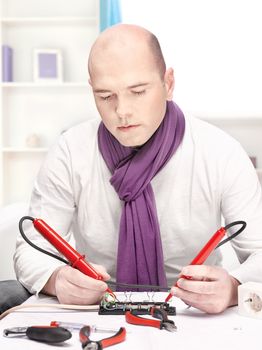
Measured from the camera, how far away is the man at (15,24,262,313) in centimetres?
138

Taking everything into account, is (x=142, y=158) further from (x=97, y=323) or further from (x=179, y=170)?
(x=97, y=323)

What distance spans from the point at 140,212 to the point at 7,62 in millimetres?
3035

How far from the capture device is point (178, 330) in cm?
103

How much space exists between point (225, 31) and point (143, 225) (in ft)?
9.39

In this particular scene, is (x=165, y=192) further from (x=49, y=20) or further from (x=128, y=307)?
(x=49, y=20)

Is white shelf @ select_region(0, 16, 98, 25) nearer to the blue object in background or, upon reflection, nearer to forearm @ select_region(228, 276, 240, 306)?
the blue object in background

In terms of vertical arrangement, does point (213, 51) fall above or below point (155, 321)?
above

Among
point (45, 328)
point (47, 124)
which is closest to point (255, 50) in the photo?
point (47, 124)

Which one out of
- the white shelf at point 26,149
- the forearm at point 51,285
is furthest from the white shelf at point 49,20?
the forearm at point 51,285

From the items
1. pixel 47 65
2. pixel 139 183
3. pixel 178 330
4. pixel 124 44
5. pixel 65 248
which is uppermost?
pixel 47 65

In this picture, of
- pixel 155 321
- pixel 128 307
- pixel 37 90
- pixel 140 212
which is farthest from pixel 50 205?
pixel 37 90

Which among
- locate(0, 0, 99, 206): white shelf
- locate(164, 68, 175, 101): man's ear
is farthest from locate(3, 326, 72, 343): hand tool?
locate(0, 0, 99, 206): white shelf

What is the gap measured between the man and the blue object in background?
100 inches

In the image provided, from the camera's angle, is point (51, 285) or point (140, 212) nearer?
point (51, 285)
